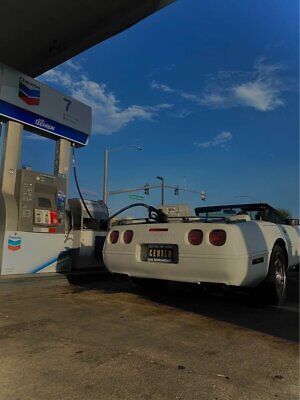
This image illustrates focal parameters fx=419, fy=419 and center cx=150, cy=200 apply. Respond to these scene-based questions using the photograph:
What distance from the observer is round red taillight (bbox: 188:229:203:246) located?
5.08m

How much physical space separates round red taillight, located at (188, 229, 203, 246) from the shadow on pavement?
0.97 m

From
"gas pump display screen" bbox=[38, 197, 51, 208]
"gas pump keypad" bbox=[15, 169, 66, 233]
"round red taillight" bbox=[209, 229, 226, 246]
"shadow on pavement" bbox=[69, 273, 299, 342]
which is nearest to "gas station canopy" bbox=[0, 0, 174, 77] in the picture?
"gas pump keypad" bbox=[15, 169, 66, 233]

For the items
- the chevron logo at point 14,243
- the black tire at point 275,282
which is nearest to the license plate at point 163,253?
the black tire at point 275,282

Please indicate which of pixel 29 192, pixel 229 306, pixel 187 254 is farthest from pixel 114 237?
pixel 29 192

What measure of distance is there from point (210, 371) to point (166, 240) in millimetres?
2307

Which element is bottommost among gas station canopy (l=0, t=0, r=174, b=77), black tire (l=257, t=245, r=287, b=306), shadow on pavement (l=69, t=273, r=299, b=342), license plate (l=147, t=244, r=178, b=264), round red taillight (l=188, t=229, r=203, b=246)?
shadow on pavement (l=69, t=273, r=299, b=342)

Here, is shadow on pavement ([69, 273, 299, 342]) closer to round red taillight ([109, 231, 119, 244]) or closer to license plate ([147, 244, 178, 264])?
license plate ([147, 244, 178, 264])

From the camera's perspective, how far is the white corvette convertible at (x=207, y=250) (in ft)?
16.0

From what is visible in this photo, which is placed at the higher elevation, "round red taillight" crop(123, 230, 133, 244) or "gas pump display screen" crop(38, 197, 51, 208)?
"gas pump display screen" crop(38, 197, 51, 208)

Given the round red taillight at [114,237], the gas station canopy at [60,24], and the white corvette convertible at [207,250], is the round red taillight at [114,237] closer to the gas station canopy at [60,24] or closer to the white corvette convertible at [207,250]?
the white corvette convertible at [207,250]

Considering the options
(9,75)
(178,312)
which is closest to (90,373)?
(178,312)

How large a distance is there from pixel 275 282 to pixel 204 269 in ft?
4.36

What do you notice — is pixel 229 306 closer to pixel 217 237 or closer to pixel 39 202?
pixel 217 237

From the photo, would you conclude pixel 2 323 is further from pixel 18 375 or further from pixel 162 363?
pixel 162 363
